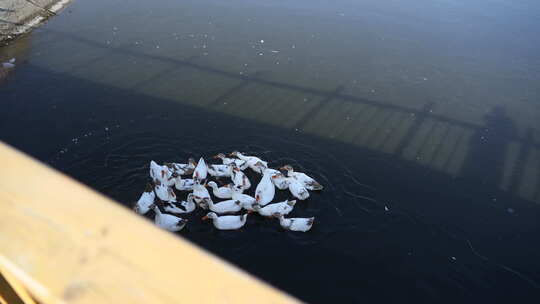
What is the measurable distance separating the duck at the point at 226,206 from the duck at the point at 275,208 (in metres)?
0.22

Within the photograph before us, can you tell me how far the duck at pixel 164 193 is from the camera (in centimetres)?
505

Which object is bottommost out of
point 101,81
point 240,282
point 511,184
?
point 511,184

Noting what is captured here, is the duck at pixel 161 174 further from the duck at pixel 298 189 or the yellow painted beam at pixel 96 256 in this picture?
the yellow painted beam at pixel 96 256

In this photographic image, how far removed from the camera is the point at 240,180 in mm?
5242

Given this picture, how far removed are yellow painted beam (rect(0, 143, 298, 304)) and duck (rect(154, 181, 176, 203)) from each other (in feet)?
13.5

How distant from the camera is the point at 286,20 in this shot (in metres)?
9.53

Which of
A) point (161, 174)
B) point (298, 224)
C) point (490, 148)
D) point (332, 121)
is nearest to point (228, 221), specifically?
point (298, 224)

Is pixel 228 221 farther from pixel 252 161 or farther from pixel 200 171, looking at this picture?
pixel 252 161

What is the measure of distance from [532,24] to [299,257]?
840cm

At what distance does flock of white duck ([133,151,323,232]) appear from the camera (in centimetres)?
480

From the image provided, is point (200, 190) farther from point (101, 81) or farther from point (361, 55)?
point (361, 55)

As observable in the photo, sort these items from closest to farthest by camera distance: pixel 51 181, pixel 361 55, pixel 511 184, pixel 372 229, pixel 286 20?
1. pixel 51 181
2. pixel 372 229
3. pixel 511 184
4. pixel 361 55
5. pixel 286 20

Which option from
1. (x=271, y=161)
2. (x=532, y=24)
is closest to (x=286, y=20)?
(x=271, y=161)

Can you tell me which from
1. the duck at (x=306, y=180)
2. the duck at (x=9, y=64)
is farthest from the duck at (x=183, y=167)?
the duck at (x=9, y=64)
